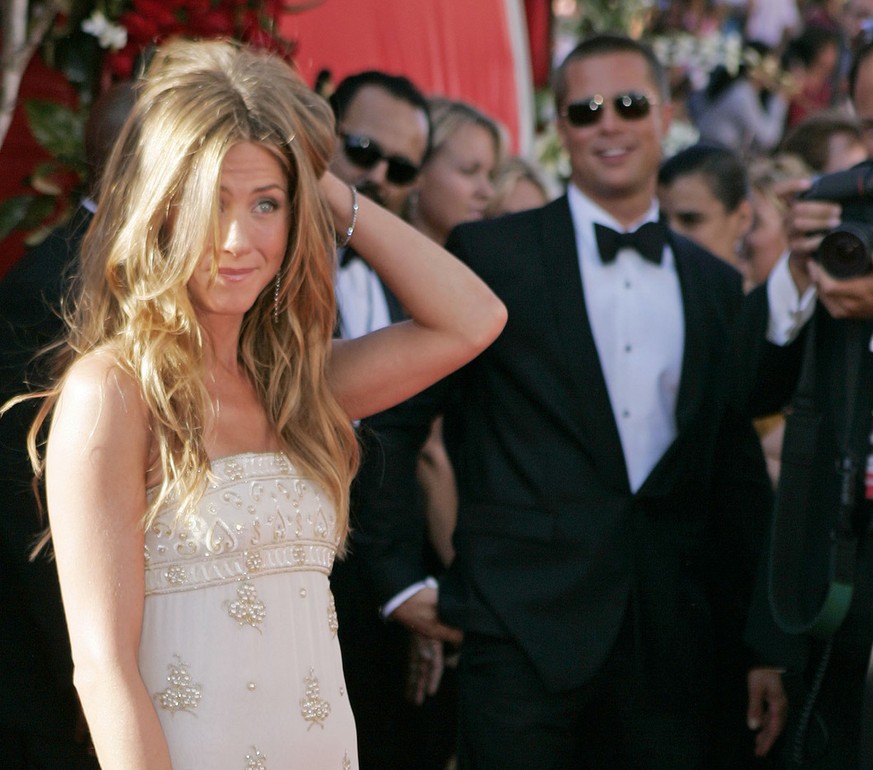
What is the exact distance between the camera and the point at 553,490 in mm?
3236

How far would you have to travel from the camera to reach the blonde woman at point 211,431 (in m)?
2.01

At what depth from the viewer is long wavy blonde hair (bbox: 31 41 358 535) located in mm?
2174

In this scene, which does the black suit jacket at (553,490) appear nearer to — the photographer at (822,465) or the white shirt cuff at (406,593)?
the white shirt cuff at (406,593)

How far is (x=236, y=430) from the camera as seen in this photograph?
7.61 ft

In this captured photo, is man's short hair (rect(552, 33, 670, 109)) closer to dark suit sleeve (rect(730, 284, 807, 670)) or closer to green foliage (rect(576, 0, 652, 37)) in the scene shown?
dark suit sleeve (rect(730, 284, 807, 670))

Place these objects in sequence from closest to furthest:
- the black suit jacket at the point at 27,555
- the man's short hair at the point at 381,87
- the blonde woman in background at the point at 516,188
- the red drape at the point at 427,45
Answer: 1. the black suit jacket at the point at 27,555
2. the man's short hair at the point at 381,87
3. the red drape at the point at 427,45
4. the blonde woman in background at the point at 516,188

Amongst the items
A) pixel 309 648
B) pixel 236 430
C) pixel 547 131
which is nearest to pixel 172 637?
pixel 309 648

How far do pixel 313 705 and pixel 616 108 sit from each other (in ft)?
6.60

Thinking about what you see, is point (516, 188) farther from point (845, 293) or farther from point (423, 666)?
point (845, 293)

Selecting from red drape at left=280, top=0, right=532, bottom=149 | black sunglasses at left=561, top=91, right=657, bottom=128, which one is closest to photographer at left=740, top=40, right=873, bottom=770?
black sunglasses at left=561, top=91, right=657, bottom=128

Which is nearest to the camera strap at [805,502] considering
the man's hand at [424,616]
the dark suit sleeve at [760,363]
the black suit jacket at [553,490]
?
the dark suit sleeve at [760,363]

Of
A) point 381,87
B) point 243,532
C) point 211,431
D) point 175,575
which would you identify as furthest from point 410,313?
point 381,87

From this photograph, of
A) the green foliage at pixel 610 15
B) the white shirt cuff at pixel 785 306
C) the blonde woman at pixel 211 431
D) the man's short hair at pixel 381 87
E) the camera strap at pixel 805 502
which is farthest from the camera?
the green foliage at pixel 610 15

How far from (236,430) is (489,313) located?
0.56 meters
